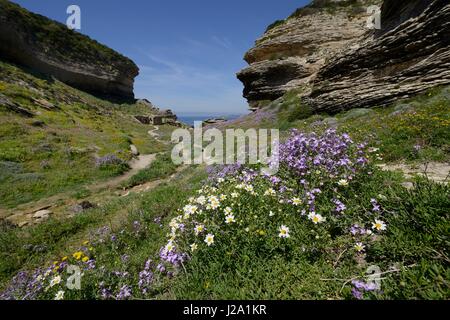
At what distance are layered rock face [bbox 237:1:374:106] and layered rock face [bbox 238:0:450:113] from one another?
0.11m

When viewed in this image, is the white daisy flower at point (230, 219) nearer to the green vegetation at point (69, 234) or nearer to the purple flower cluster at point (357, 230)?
the purple flower cluster at point (357, 230)

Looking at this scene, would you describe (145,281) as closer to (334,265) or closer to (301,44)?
(334,265)

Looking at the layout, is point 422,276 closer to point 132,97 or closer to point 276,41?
point 276,41

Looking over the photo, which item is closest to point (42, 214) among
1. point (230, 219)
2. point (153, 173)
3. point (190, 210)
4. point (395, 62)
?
point (153, 173)

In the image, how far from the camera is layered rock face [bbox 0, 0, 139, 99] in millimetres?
48688

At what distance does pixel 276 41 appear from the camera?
29.6m

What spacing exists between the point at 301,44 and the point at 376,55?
15750 millimetres

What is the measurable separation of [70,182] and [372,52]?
20.7m

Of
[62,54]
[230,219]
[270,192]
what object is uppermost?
[62,54]

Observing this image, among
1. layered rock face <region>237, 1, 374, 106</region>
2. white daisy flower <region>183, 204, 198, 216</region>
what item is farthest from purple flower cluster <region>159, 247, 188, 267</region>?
layered rock face <region>237, 1, 374, 106</region>

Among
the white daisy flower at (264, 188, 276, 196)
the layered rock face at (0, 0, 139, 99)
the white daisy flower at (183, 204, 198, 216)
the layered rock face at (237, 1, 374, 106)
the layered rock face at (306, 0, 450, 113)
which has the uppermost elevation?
the layered rock face at (0, 0, 139, 99)

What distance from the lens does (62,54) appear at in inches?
2306

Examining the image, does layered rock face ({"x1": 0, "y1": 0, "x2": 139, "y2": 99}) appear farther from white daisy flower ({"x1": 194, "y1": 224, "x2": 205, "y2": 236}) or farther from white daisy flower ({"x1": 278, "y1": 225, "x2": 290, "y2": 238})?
white daisy flower ({"x1": 278, "y1": 225, "x2": 290, "y2": 238})
